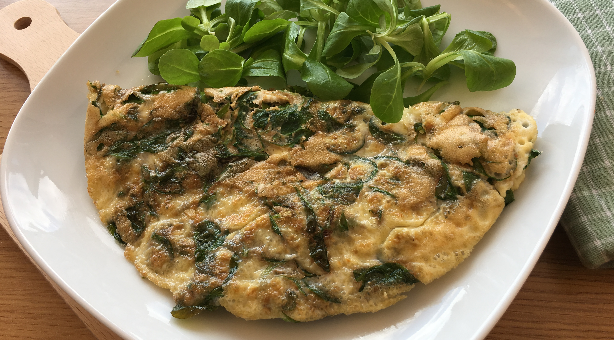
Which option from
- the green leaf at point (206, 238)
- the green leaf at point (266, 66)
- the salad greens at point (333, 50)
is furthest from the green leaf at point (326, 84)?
the green leaf at point (206, 238)

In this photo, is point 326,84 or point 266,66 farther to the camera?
point 266,66

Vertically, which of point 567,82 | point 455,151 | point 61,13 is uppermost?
point 567,82

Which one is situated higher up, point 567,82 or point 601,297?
point 567,82

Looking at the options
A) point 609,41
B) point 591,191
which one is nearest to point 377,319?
point 591,191

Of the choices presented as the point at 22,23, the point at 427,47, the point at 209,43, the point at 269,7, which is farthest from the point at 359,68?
the point at 22,23

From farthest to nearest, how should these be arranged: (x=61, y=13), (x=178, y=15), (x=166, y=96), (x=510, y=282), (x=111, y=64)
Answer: (x=61, y=13) → (x=178, y=15) → (x=111, y=64) → (x=166, y=96) → (x=510, y=282)

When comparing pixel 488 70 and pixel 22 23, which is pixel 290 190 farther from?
pixel 22 23

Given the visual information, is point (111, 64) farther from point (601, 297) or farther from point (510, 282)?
point (601, 297)
